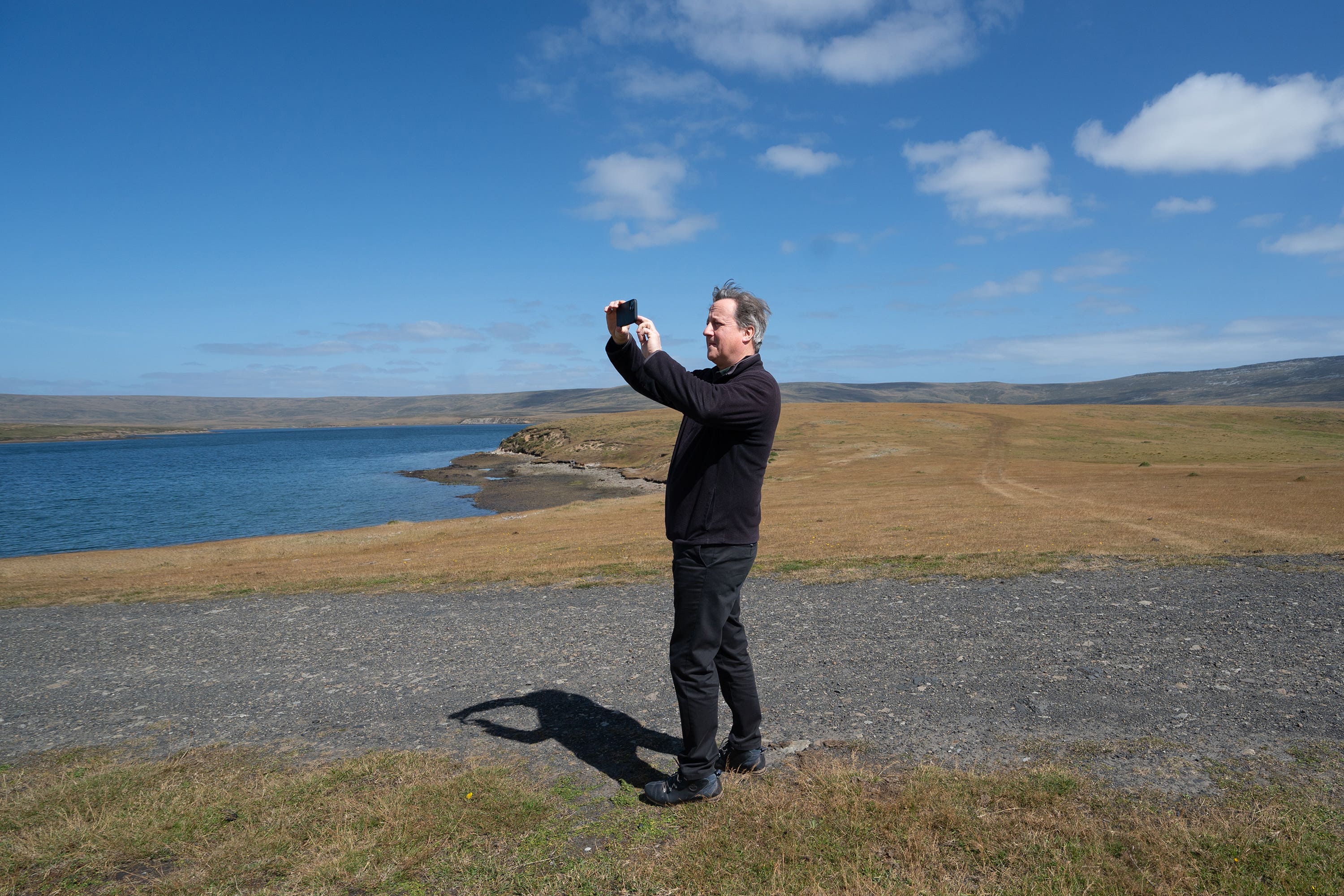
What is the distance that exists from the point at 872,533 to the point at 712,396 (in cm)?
1548

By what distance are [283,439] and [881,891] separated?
217279 millimetres

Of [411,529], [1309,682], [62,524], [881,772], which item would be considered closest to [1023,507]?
[1309,682]

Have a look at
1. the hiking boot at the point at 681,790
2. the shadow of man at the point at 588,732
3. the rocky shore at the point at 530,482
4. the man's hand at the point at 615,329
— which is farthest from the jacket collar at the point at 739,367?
the rocky shore at the point at 530,482

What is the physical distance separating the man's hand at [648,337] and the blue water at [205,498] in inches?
1558

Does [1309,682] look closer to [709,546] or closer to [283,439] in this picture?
[709,546]

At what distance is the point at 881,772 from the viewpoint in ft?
16.0

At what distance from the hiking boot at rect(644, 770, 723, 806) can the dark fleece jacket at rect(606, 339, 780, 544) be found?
60.7 inches

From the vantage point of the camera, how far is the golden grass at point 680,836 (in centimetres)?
367

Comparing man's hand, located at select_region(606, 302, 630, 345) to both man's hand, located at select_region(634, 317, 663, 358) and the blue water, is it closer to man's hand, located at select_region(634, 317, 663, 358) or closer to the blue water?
man's hand, located at select_region(634, 317, 663, 358)

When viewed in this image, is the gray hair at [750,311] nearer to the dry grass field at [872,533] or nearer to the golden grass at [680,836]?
the golden grass at [680,836]

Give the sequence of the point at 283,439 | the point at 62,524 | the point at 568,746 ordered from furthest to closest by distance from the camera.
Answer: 1. the point at 283,439
2. the point at 62,524
3. the point at 568,746

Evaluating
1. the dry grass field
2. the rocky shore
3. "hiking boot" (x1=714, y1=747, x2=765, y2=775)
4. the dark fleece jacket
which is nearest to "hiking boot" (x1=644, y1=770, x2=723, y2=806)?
"hiking boot" (x1=714, y1=747, x2=765, y2=775)

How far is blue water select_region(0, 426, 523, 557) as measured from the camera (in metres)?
38.8

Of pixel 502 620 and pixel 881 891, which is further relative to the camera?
pixel 502 620
